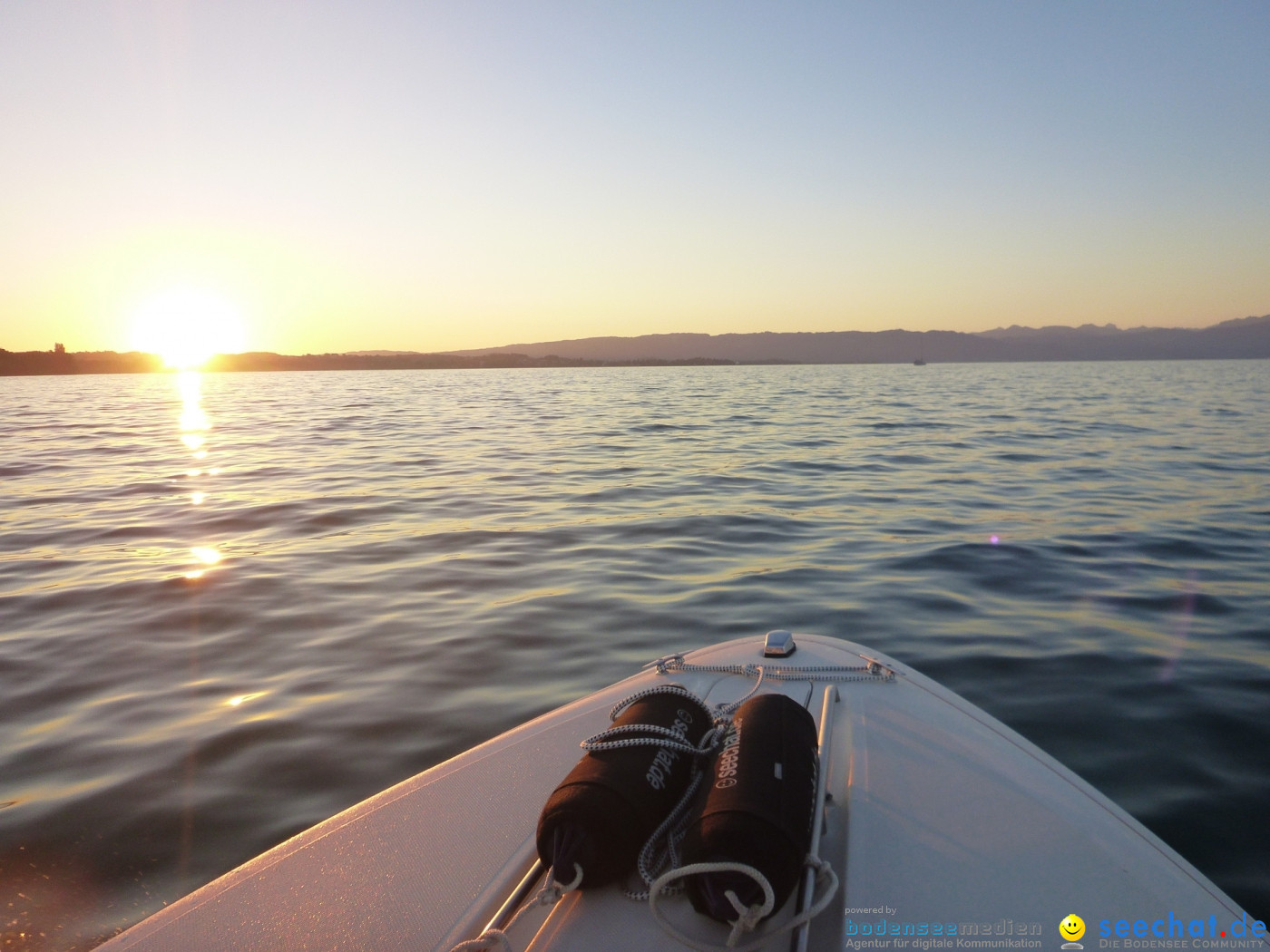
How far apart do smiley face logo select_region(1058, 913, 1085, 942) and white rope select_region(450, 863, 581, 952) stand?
962 millimetres

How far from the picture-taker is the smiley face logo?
4.97 ft

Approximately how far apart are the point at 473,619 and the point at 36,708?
233 centimetres

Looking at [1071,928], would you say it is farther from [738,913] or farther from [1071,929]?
[738,913]

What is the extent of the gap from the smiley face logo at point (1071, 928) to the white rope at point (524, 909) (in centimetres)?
96

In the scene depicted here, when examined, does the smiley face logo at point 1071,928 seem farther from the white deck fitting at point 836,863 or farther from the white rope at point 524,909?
the white rope at point 524,909

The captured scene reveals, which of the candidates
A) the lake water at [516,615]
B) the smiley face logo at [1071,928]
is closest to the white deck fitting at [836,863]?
the smiley face logo at [1071,928]

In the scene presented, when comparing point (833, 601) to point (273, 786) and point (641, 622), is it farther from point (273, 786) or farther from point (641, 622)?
point (273, 786)

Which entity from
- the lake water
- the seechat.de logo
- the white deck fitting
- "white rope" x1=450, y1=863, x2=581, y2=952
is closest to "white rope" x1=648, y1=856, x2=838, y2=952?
the white deck fitting

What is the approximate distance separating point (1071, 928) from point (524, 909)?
1103 millimetres

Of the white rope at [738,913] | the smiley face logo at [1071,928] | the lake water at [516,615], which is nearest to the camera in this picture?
the white rope at [738,913]

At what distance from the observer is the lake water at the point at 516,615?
9.73 feet

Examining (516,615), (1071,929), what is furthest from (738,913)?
(516,615)

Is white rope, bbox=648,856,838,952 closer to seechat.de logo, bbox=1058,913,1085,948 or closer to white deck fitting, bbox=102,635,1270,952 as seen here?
white deck fitting, bbox=102,635,1270,952

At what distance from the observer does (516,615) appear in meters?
5.25
